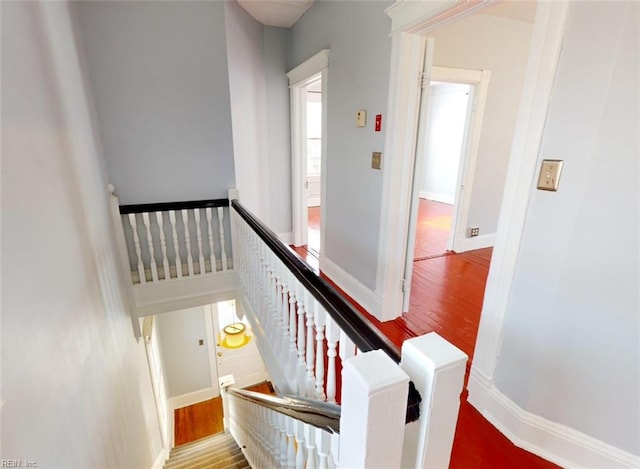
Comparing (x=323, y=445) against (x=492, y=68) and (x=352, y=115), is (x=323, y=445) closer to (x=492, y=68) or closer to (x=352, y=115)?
(x=352, y=115)

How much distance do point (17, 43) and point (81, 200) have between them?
0.81m

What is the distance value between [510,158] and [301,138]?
9.47ft

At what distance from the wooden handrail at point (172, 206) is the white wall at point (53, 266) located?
0.25 meters

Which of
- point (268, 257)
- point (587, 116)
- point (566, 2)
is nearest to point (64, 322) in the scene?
point (268, 257)

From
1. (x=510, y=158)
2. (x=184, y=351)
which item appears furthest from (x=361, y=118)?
(x=184, y=351)

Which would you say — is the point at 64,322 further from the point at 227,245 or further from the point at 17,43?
the point at 227,245

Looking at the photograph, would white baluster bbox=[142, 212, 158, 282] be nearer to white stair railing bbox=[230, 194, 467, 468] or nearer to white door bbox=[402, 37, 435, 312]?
white stair railing bbox=[230, 194, 467, 468]

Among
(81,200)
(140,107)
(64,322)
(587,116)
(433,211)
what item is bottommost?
(433,211)

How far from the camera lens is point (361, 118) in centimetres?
239

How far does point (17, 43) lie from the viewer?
126 cm

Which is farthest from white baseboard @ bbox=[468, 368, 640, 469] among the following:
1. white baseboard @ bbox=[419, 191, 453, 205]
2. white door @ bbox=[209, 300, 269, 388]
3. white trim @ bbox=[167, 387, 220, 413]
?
white baseboard @ bbox=[419, 191, 453, 205]

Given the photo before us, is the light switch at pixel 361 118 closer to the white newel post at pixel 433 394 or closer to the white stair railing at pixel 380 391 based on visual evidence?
the white stair railing at pixel 380 391

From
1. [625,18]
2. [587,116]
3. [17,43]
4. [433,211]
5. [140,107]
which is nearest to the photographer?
[625,18]

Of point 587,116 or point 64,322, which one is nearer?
point 587,116
